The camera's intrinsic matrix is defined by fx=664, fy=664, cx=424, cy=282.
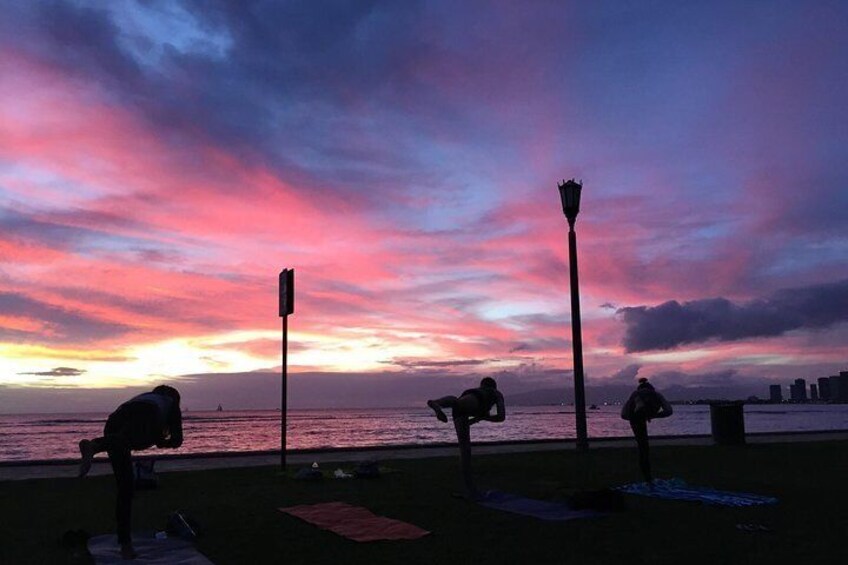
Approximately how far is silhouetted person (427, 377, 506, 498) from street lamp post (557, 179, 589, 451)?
6.96 meters

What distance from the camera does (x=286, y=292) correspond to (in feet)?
52.3

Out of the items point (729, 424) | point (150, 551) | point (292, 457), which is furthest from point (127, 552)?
point (729, 424)

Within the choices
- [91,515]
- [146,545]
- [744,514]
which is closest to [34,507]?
[91,515]

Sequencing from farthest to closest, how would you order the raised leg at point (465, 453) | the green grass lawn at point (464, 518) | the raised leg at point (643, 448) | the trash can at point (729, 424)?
the trash can at point (729, 424), the raised leg at point (643, 448), the raised leg at point (465, 453), the green grass lawn at point (464, 518)

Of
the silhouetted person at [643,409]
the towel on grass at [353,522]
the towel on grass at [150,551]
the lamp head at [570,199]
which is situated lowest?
the towel on grass at [353,522]

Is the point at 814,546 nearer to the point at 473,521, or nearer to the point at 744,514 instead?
the point at 744,514

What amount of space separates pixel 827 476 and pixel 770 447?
7.78 metres

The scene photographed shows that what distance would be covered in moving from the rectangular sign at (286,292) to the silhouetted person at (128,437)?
7656 millimetres

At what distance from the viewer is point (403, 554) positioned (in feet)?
25.2

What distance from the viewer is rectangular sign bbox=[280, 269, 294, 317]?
15758 millimetres

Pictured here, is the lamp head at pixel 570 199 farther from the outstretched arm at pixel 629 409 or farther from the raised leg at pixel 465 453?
the raised leg at pixel 465 453

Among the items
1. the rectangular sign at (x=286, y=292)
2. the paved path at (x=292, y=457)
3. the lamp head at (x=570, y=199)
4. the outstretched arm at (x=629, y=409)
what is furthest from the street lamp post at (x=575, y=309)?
the rectangular sign at (x=286, y=292)

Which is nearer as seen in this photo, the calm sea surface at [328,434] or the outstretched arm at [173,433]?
the outstretched arm at [173,433]

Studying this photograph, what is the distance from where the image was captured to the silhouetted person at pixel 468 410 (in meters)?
11.6
